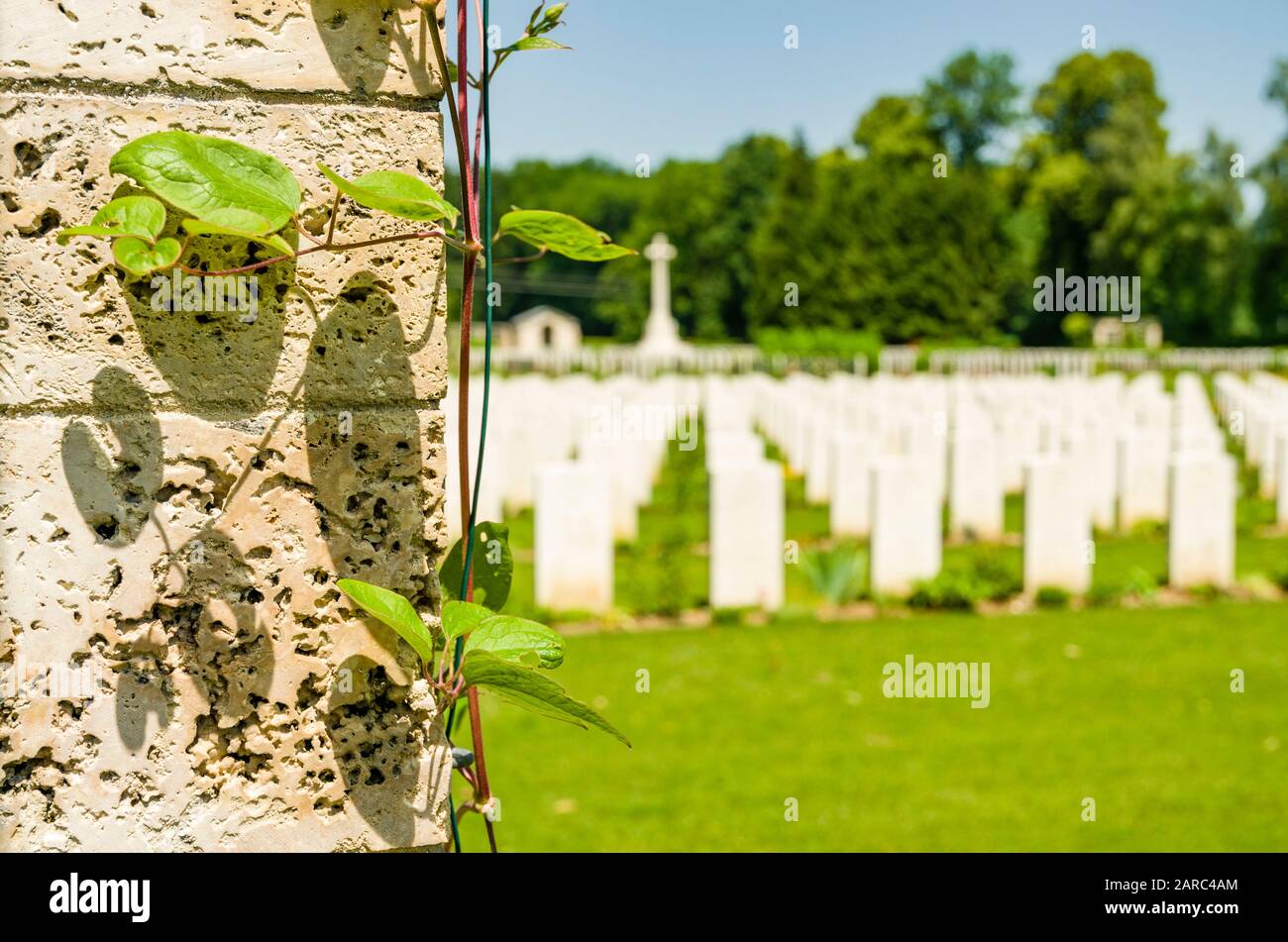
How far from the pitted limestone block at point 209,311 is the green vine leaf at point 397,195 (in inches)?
3.7

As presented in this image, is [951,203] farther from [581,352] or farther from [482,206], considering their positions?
[482,206]

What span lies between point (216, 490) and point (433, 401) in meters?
0.23

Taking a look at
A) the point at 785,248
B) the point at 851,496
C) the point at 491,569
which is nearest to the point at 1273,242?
the point at 785,248

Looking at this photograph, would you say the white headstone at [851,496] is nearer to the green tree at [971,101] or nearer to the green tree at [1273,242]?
the green tree at [1273,242]

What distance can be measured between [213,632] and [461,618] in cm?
24

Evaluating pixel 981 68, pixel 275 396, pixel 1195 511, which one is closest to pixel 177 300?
pixel 275 396

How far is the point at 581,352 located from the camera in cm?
3744

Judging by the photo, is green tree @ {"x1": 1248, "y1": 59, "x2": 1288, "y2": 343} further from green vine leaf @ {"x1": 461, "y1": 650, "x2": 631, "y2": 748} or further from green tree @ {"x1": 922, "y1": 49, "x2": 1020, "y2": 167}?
green vine leaf @ {"x1": 461, "y1": 650, "x2": 631, "y2": 748}

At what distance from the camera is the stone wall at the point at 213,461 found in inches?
44.2

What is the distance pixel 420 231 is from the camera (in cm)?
122

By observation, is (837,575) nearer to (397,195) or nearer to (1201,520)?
(1201,520)

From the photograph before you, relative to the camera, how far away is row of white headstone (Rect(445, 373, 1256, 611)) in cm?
795

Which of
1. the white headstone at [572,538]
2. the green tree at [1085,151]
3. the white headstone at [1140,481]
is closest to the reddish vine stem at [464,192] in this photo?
the white headstone at [572,538]

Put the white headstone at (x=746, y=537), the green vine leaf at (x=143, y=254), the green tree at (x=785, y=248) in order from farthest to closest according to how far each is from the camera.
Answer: the green tree at (x=785, y=248) < the white headstone at (x=746, y=537) < the green vine leaf at (x=143, y=254)
